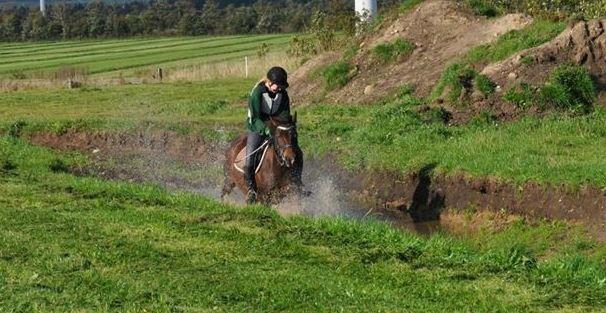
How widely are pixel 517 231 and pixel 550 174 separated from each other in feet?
3.57

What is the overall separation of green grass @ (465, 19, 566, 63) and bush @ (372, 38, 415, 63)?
9.03 feet

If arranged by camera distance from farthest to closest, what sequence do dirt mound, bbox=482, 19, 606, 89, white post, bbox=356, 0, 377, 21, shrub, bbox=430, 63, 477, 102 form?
white post, bbox=356, 0, 377, 21
shrub, bbox=430, 63, 477, 102
dirt mound, bbox=482, 19, 606, 89

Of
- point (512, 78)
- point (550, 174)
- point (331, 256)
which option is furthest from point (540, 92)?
point (331, 256)

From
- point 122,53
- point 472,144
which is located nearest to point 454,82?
point 472,144

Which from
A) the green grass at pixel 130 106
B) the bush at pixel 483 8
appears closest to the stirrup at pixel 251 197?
the green grass at pixel 130 106

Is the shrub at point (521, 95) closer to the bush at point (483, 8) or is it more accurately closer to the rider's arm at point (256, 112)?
the rider's arm at point (256, 112)

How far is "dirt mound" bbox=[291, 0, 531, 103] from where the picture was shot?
28.1m

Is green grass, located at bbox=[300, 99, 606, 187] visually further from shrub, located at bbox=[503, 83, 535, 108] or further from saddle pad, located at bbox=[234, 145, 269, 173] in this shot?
saddle pad, located at bbox=[234, 145, 269, 173]

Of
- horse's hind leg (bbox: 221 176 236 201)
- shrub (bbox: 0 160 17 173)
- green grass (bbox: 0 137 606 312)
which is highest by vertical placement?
green grass (bbox: 0 137 606 312)

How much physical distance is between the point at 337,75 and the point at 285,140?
13519 mm

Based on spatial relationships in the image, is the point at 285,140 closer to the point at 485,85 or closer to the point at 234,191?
the point at 234,191

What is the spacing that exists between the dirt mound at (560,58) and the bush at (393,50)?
5.24 metres

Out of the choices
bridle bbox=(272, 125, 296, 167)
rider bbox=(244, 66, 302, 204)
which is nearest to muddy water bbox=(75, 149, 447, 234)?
bridle bbox=(272, 125, 296, 167)

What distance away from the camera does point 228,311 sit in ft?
34.7
